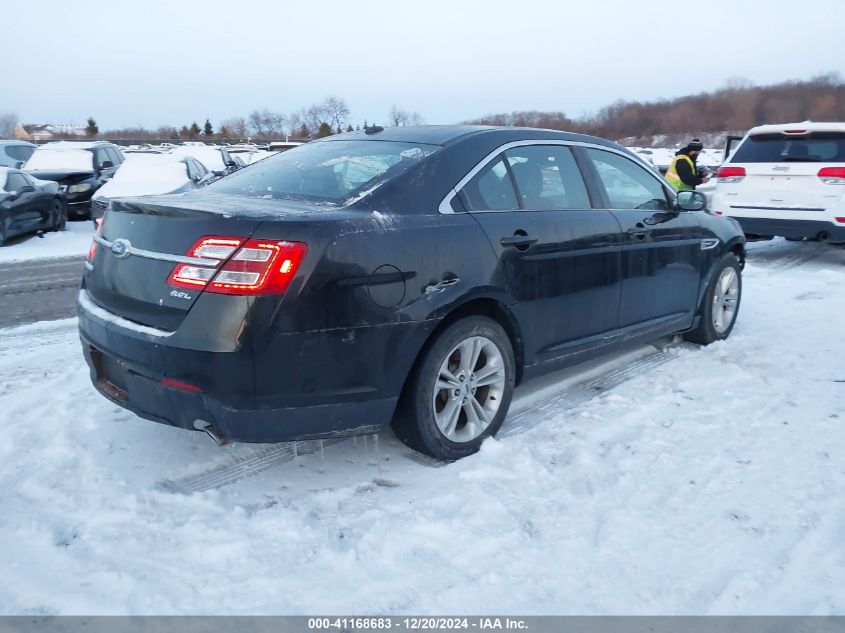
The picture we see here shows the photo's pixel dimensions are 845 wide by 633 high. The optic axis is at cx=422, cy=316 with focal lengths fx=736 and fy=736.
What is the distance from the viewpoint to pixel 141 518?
3.02 metres

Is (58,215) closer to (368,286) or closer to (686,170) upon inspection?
(686,170)

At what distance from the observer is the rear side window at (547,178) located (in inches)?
157

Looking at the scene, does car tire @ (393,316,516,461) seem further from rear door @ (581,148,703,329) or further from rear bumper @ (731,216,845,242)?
rear bumper @ (731,216,845,242)

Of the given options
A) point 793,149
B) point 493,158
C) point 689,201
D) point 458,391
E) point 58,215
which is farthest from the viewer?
point 58,215

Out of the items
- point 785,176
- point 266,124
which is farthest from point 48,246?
point 266,124

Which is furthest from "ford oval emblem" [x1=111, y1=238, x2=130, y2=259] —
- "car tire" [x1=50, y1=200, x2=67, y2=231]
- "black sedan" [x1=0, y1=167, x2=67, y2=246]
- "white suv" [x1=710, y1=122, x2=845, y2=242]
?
"car tire" [x1=50, y1=200, x2=67, y2=231]

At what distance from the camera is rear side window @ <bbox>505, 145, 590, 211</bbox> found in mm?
4000

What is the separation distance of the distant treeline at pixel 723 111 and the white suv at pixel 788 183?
77.4 m

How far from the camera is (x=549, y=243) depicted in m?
3.97

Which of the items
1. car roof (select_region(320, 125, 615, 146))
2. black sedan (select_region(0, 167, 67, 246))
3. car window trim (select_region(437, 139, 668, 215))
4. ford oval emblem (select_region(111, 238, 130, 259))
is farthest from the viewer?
black sedan (select_region(0, 167, 67, 246))

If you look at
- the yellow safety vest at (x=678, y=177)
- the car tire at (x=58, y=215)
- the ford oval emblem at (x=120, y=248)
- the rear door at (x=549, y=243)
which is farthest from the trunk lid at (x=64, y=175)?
the rear door at (x=549, y=243)

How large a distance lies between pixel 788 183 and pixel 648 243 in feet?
19.2

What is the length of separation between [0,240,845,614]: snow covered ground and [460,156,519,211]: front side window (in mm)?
1212

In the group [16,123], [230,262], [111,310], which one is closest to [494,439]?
[230,262]
